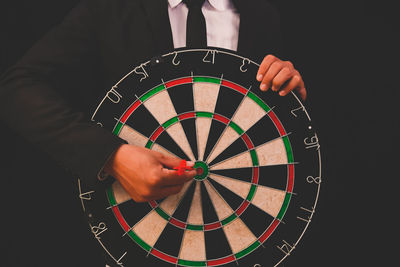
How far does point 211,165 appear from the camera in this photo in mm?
991

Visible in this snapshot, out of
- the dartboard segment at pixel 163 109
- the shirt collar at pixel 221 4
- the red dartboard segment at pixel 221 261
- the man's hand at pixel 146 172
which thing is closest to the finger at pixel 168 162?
the man's hand at pixel 146 172

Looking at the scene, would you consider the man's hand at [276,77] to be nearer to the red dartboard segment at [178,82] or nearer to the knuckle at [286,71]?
the knuckle at [286,71]

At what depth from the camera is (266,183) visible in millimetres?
992

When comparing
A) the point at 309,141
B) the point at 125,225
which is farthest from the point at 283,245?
the point at 125,225

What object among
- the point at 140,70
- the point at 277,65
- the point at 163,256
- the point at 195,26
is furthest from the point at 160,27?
the point at 163,256

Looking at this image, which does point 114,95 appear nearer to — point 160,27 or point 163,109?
point 163,109

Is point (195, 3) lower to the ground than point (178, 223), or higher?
higher

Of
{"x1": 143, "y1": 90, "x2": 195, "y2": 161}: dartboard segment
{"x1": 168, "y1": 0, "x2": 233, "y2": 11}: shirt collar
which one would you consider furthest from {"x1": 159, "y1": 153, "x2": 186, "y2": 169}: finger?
{"x1": 168, "y1": 0, "x2": 233, "y2": 11}: shirt collar

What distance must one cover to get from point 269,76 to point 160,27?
16.8 inches

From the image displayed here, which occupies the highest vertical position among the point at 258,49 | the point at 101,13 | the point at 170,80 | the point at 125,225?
the point at 101,13

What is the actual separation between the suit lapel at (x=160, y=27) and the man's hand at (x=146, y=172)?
1.33 ft

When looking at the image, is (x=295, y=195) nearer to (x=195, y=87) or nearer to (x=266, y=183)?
(x=266, y=183)

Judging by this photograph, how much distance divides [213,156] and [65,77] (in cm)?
60

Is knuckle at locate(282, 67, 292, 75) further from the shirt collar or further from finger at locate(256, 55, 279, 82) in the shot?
the shirt collar
